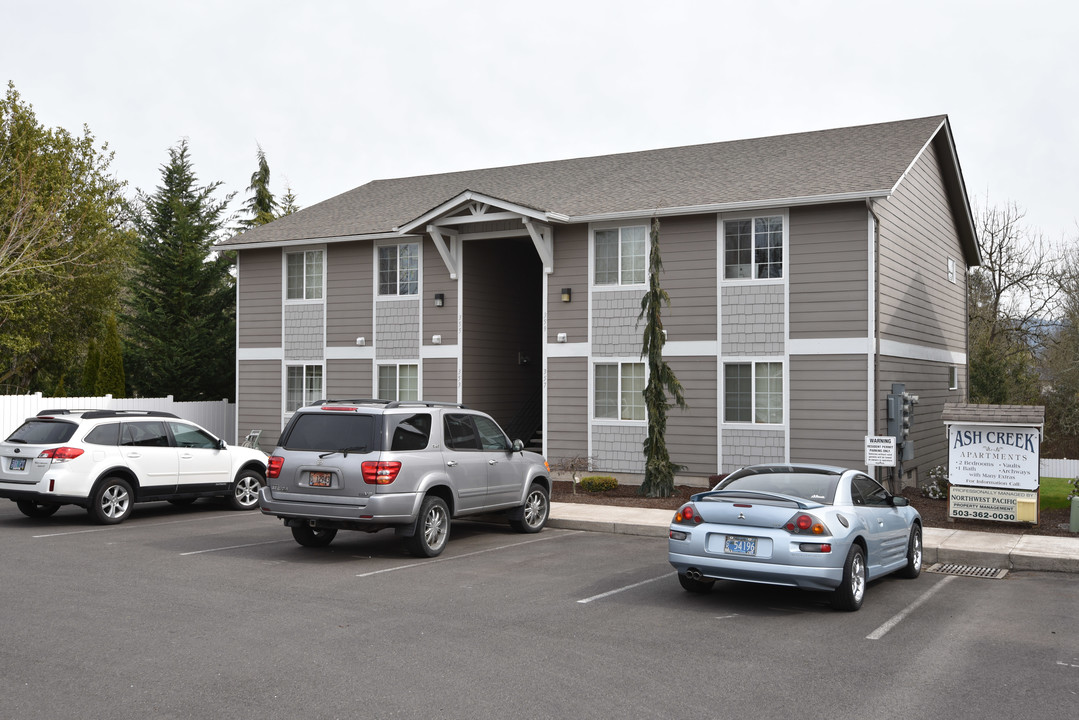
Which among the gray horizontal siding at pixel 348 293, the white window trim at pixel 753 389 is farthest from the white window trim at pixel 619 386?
the gray horizontal siding at pixel 348 293

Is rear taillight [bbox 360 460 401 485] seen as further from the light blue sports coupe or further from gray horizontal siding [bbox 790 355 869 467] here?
gray horizontal siding [bbox 790 355 869 467]

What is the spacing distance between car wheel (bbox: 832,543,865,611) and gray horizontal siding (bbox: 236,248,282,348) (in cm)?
1884

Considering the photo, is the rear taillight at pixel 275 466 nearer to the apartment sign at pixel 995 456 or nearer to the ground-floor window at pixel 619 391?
→ the ground-floor window at pixel 619 391

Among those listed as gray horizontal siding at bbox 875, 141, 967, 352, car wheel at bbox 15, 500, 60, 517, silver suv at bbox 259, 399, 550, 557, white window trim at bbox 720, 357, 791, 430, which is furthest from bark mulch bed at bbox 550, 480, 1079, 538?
car wheel at bbox 15, 500, 60, 517

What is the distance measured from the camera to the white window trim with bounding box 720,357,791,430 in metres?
18.4

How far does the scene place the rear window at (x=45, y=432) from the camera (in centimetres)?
1388

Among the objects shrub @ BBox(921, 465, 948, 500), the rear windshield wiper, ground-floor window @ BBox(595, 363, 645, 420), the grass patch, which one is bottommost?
the grass patch

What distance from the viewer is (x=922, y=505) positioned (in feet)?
56.1

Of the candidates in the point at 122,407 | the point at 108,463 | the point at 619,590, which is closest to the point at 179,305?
the point at 122,407

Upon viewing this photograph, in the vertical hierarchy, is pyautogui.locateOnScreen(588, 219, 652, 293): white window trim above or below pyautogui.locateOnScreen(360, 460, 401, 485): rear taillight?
above

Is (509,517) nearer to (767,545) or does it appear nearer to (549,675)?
(767,545)

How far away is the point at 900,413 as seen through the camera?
55.6 ft

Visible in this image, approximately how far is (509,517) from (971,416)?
25.2 ft

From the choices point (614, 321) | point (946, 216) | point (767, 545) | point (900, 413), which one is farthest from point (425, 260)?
point (767, 545)
